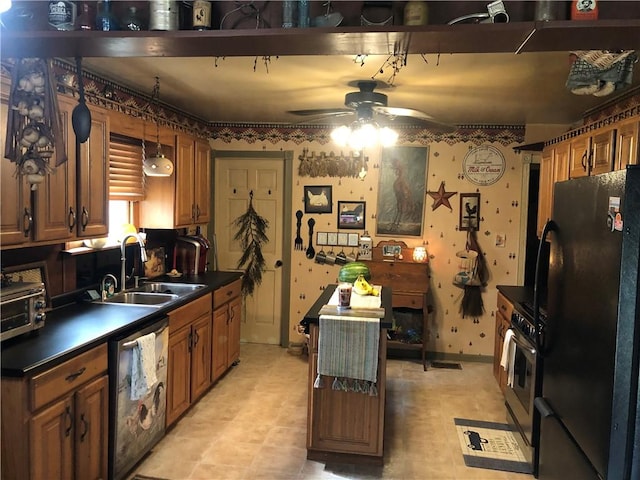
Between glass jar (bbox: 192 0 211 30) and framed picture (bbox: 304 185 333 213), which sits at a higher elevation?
glass jar (bbox: 192 0 211 30)

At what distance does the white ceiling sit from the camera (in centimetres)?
273

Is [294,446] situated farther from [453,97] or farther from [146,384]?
[453,97]

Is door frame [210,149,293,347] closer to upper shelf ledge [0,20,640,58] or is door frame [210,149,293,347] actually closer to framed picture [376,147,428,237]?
framed picture [376,147,428,237]

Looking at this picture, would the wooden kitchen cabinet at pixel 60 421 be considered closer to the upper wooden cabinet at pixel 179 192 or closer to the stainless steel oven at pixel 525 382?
the upper wooden cabinet at pixel 179 192

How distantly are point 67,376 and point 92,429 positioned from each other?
387 mm

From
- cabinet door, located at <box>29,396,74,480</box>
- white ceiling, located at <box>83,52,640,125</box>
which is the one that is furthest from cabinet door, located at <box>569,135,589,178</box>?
cabinet door, located at <box>29,396,74,480</box>

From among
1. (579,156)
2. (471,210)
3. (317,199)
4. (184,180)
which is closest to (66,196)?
(184,180)

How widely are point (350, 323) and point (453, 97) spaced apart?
1.92 m

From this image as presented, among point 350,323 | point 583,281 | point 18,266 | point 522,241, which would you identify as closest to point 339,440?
point 350,323

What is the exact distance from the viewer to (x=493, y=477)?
114 inches

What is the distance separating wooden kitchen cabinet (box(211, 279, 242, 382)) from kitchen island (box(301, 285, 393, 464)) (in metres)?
1.32

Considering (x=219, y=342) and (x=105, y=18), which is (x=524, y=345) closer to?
(x=219, y=342)

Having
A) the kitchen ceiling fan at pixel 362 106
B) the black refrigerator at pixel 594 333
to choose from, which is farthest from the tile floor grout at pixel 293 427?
the kitchen ceiling fan at pixel 362 106

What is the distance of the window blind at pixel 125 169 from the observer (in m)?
3.45
